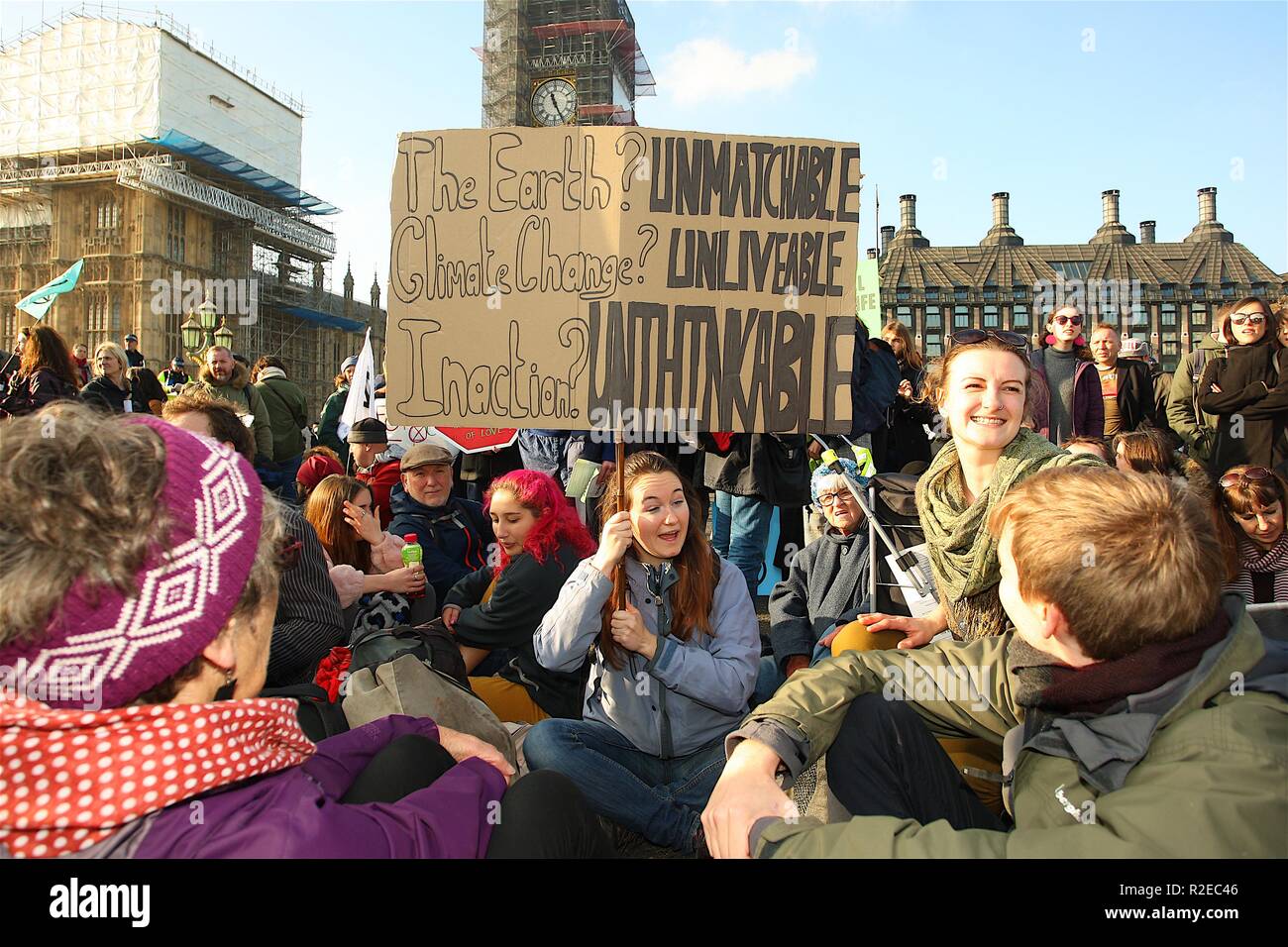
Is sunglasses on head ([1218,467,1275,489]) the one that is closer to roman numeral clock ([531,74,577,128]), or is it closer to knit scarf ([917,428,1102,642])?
knit scarf ([917,428,1102,642])

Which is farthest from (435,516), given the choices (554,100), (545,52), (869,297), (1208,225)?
(1208,225)

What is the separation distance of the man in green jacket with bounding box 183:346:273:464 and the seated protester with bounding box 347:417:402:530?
73 cm

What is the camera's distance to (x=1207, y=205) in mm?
63312

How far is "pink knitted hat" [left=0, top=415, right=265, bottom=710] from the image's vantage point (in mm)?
1145

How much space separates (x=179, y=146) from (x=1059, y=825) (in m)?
56.7

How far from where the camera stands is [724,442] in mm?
5285

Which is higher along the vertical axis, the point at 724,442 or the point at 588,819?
the point at 724,442

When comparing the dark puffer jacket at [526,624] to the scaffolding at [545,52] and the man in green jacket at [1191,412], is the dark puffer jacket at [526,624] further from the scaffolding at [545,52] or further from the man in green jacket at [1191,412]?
the scaffolding at [545,52]

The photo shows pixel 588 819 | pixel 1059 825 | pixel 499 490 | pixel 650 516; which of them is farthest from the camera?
pixel 499 490

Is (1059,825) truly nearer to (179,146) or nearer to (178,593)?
(178,593)

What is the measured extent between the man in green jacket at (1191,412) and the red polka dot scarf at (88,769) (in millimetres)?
6284

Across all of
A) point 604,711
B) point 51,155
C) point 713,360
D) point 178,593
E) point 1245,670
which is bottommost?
point 604,711

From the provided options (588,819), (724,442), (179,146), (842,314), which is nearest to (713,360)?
(842,314)
